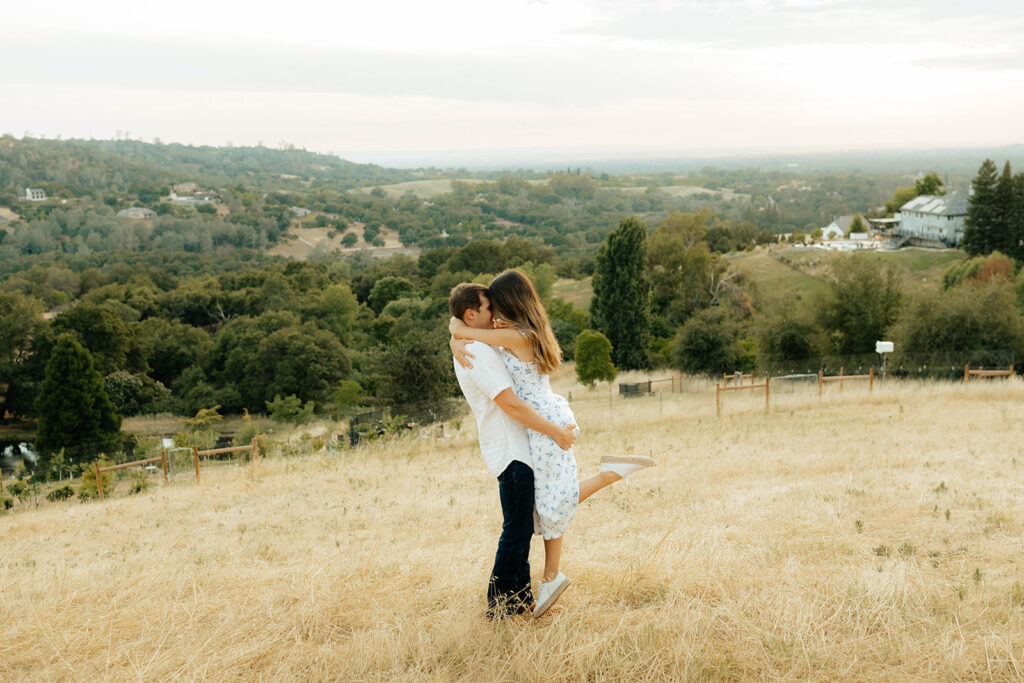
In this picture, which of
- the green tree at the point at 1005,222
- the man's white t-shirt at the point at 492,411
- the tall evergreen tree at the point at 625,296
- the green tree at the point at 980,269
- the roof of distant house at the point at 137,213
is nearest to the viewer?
the man's white t-shirt at the point at 492,411

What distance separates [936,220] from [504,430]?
227ft

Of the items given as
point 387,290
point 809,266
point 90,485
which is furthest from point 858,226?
point 90,485

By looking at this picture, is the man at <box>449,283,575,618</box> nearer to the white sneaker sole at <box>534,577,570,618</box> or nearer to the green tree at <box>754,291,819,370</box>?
the white sneaker sole at <box>534,577,570,618</box>

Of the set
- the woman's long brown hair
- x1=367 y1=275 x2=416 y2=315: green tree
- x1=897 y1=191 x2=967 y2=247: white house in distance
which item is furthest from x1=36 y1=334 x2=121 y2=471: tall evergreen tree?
x1=897 y1=191 x2=967 y2=247: white house in distance

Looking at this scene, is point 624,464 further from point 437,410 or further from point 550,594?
point 437,410

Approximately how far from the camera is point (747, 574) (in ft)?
14.0

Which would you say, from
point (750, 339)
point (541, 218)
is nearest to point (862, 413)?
point (750, 339)

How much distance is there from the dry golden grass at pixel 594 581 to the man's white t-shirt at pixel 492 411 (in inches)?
31.6

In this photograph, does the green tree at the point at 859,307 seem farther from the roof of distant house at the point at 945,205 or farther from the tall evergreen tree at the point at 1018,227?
the roof of distant house at the point at 945,205

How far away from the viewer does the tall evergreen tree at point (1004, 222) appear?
46500 mm

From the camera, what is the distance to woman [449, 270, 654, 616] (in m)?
3.42

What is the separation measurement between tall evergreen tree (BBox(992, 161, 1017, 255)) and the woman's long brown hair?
175ft

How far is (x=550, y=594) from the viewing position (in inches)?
140

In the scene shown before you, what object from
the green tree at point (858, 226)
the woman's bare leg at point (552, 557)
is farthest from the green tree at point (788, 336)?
the green tree at point (858, 226)
